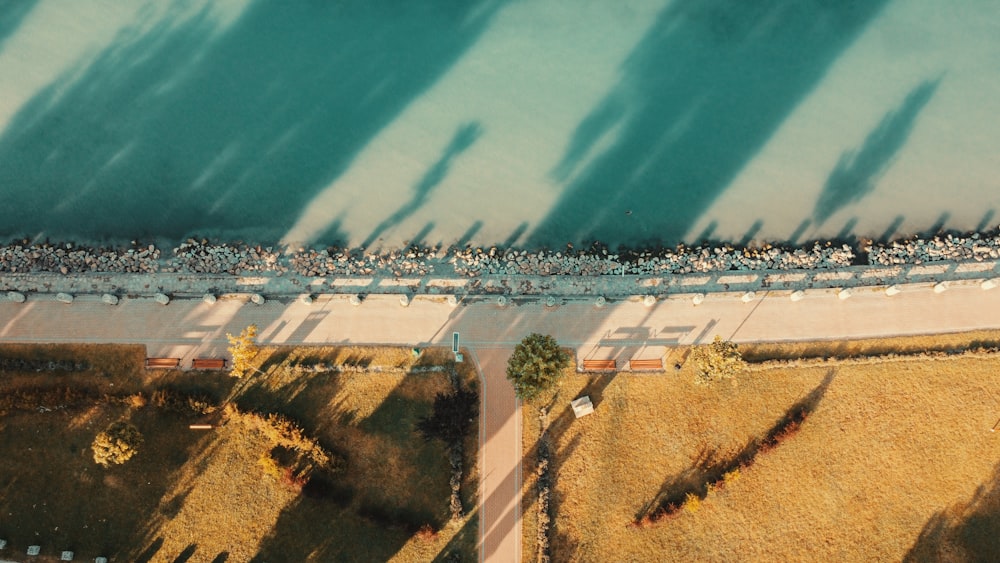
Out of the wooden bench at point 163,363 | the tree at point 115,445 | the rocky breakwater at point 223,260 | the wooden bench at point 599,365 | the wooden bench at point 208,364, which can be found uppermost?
the wooden bench at point 599,365

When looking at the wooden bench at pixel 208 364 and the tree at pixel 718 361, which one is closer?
the tree at pixel 718 361

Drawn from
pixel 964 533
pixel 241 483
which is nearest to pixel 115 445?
pixel 241 483

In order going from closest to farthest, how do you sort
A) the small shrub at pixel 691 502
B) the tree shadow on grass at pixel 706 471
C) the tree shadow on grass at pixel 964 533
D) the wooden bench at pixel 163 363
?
the small shrub at pixel 691 502 < the tree shadow on grass at pixel 706 471 < the tree shadow on grass at pixel 964 533 < the wooden bench at pixel 163 363

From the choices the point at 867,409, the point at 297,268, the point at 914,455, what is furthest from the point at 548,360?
the point at 914,455

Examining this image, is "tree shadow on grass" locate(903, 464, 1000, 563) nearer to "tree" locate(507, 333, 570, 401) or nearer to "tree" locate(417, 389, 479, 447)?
"tree" locate(507, 333, 570, 401)

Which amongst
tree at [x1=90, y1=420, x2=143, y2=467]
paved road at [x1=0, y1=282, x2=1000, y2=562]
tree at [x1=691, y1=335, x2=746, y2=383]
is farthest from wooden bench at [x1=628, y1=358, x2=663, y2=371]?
tree at [x1=90, y1=420, x2=143, y2=467]

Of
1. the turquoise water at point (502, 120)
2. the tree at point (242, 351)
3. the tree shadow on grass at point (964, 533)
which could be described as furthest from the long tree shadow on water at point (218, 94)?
the tree shadow on grass at point (964, 533)

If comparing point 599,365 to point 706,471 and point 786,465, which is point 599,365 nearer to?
point 706,471

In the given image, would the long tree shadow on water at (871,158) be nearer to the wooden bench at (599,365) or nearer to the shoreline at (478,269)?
the shoreline at (478,269)
